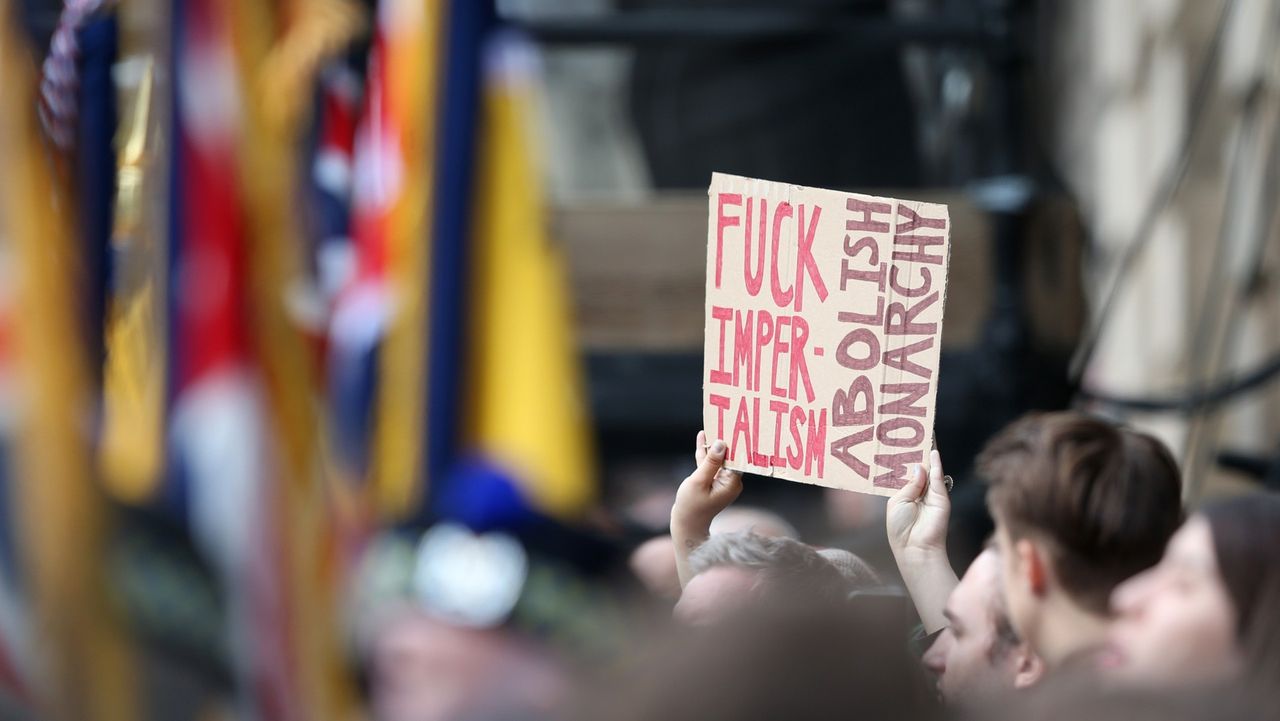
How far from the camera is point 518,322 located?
269 centimetres

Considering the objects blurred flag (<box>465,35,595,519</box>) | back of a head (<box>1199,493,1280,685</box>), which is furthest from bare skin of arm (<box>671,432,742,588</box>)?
blurred flag (<box>465,35,595,519</box>)

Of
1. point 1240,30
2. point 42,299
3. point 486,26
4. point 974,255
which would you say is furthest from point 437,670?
point 1240,30

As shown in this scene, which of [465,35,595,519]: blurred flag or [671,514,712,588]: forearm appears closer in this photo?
[671,514,712,588]: forearm

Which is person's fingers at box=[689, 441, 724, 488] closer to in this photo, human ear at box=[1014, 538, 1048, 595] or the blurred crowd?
human ear at box=[1014, 538, 1048, 595]

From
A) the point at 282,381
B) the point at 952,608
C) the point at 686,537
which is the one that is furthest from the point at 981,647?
the point at 282,381

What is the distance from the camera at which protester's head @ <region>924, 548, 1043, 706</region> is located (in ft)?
3.81

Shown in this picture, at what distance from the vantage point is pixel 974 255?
313 cm

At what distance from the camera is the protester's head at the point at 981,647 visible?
1.16 metres

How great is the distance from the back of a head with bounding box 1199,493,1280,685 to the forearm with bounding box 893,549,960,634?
0.21 metres

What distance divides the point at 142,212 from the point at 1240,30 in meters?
2.14

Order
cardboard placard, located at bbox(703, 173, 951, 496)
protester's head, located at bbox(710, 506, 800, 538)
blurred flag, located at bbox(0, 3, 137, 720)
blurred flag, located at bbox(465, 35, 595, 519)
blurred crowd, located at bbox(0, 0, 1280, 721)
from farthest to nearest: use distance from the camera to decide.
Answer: blurred flag, located at bbox(465, 35, 595, 519)
blurred flag, located at bbox(0, 3, 137, 720)
blurred crowd, located at bbox(0, 0, 1280, 721)
protester's head, located at bbox(710, 506, 800, 538)
cardboard placard, located at bbox(703, 173, 951, 496)

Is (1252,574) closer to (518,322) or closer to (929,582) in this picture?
(929,582)

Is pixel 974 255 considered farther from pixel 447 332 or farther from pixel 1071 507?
pixel 1071 507

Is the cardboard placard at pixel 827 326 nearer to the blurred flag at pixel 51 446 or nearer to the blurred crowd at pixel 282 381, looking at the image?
the blurred crowd at pixel 282 381
